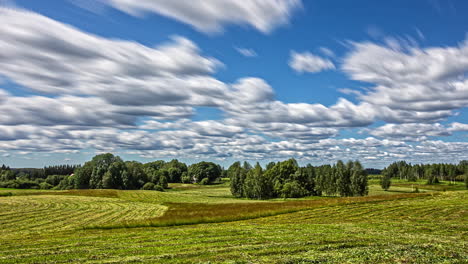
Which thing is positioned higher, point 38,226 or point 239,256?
point 239,256

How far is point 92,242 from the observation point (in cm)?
2223

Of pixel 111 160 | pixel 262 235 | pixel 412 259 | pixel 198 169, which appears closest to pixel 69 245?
pixel 262 235

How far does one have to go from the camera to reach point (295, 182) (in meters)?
121

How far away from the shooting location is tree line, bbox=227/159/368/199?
4663 inches

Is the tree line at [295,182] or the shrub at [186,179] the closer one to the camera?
→ the tree line at [295,182]

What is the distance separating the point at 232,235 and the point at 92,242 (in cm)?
1029

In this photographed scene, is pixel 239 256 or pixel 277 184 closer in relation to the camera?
pixel 239 256

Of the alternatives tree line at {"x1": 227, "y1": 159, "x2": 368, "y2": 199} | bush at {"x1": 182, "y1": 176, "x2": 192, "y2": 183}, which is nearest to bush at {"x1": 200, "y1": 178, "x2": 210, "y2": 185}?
bush at {"x1": 182, "y1": 176, "x2": 192, "y2": 183}

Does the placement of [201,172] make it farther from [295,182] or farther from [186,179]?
[295,182]

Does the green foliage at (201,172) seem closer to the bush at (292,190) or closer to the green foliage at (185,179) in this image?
the green foliage at (185,179)

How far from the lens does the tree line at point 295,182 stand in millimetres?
118438

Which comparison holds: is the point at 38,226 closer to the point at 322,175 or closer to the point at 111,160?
the point at 322,175

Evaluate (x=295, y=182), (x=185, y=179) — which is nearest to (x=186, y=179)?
(x=185, y=179)

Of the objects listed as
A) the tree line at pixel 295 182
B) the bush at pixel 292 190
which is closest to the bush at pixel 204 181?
the tree line at pixel 295 182
